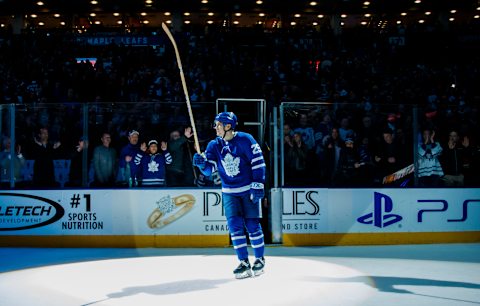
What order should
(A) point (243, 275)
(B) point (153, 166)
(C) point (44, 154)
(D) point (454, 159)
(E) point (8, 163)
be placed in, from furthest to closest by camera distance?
(D) point (454, 159)
(E) point (8, 163)
(B) point (153, 166)
(C) point (44, 154)
(A) point (243, 275)

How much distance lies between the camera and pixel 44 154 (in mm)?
10031

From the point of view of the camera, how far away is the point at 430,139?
10.4 metres

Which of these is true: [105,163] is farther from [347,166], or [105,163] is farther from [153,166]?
[347,166]

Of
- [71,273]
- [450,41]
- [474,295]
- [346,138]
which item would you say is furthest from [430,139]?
[450,41]

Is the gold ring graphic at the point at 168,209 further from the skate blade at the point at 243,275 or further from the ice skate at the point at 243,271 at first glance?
the skate blade at the point at 243,275

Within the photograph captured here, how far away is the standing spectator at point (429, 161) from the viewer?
10.4m

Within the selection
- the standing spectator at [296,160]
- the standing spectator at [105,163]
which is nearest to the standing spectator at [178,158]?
the standing spectator at [105,163]

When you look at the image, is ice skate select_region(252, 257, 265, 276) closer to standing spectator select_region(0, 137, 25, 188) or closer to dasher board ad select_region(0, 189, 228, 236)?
dasher board ad select_region(0, 189, 228, 236)

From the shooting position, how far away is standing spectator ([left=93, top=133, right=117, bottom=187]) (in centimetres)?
1004

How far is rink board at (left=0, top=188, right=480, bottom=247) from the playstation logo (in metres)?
0.02

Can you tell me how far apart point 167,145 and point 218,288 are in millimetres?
3973

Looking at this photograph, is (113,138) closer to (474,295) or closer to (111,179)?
(111,179)

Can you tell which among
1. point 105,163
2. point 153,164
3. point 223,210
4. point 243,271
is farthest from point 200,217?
point 243,271

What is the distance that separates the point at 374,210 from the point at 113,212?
14.1ft
